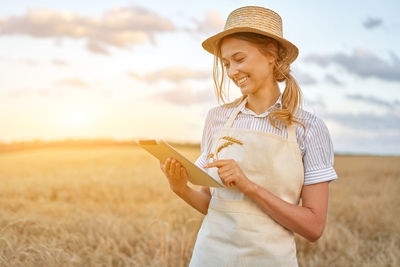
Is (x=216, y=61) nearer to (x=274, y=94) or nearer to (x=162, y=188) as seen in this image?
(x=274, y=94)

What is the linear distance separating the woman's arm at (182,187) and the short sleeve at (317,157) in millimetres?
547

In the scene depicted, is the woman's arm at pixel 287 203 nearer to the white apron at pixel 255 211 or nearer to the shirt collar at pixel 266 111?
the white apron at pixel 255 211

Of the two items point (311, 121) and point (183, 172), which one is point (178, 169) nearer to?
point (183, 172)

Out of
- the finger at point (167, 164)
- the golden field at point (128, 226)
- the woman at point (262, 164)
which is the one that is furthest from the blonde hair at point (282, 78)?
the golden field at point (128, 226)

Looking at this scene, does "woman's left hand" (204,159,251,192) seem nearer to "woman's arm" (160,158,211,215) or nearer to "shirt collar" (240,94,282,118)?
"woman's arm" (160,158,211,215)

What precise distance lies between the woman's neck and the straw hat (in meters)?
0.21

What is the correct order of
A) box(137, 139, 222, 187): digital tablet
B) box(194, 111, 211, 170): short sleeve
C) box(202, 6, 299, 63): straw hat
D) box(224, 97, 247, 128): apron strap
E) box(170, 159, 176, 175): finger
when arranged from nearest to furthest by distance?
box(137, 139, 222, 187): digital tablet, box(170, 159, 176, 175): finger, box(202, 6, 299, 63): straw hat, box(224, 97, 247, 128): apron strap, box(194, 111, 211, 170): short sleeve

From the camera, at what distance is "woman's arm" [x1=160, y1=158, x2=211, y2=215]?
1.82 metres

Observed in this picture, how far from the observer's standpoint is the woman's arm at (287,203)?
1.69m

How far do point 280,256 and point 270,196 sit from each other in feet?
1.03

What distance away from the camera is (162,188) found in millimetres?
9172

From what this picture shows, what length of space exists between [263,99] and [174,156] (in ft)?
1.86

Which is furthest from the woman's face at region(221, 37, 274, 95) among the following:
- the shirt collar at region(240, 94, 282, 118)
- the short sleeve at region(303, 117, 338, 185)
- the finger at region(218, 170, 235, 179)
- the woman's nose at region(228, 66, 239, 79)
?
the finger at region(218, 170, 235, 179)

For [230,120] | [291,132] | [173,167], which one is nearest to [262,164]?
[291,132]
